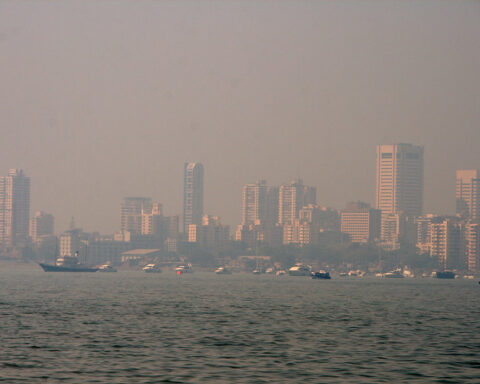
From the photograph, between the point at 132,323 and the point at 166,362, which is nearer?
the point at 166,362

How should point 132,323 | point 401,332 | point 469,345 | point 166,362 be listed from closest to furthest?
1. point 166,362
2. point 469,345
3. point 401,332
4. point 132,323

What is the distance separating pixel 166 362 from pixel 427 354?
1573cm

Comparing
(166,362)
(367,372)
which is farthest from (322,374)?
(166,362)

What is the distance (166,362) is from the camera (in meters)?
45.4

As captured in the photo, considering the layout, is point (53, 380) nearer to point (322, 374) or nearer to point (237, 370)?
point (237, 370)

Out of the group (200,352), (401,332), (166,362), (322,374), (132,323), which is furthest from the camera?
(132,323)

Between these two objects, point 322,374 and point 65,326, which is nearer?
point 322,374

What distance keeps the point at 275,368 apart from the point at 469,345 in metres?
17.9

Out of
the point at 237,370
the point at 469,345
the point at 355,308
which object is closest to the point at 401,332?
the point at 469,345

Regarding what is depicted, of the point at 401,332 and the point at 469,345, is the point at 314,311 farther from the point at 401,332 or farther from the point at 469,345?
the point at 469,345

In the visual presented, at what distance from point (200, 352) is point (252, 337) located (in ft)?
31.6

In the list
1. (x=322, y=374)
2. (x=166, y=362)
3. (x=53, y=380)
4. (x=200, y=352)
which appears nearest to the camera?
(x=53, y=380)

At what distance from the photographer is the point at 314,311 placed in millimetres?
90375

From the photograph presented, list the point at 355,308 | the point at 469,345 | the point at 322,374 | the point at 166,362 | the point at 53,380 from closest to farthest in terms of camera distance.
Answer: the point at 53,380
the point at 322,374
the point at 166,362
the point at 469,345
the point at 355,308
